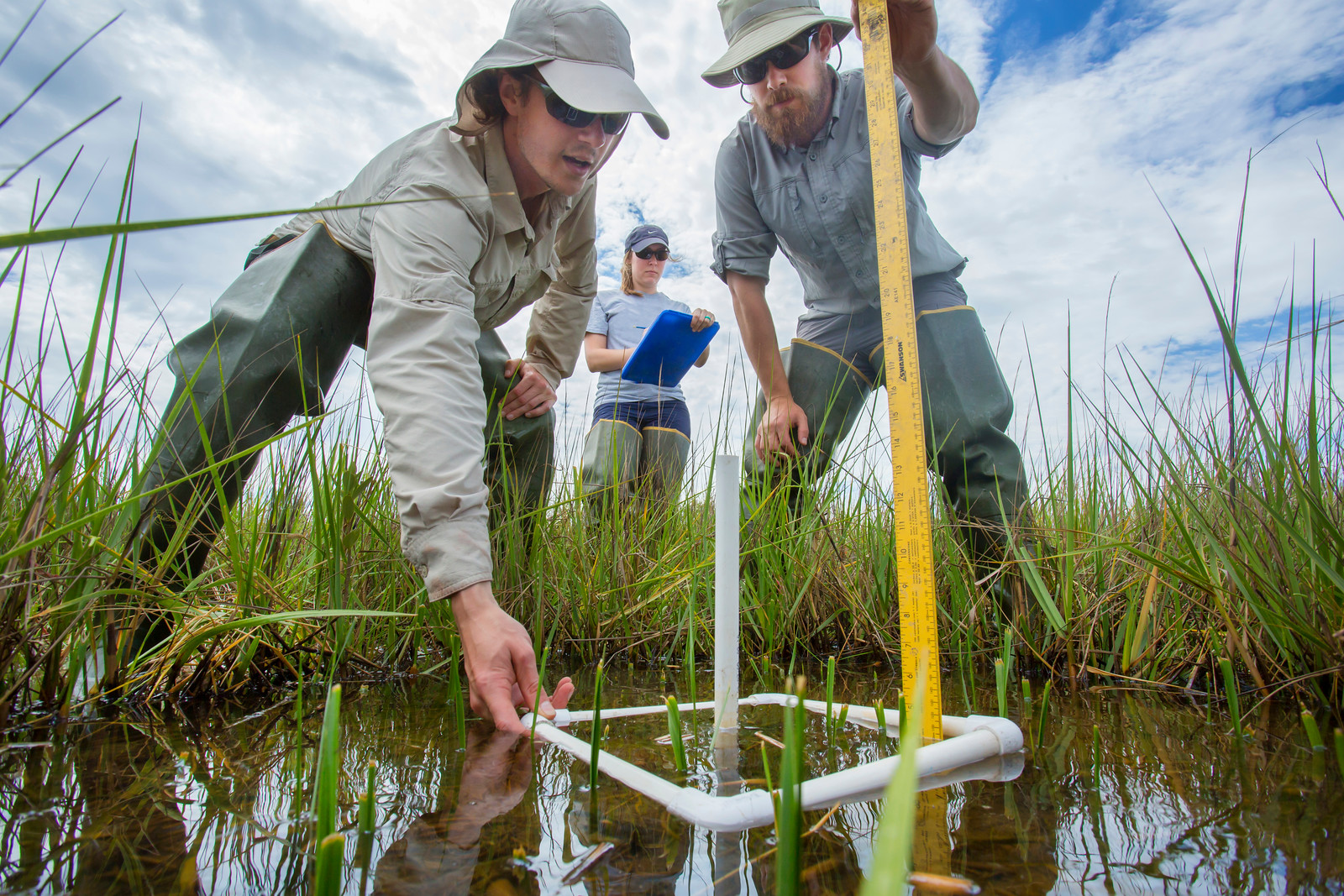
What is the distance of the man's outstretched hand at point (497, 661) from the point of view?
3.97ft

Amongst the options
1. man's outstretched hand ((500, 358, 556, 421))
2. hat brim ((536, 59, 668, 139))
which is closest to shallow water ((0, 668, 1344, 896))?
man's outstretched hand ((500, 358, 556, 421))

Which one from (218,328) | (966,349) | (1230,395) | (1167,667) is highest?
(966,349)

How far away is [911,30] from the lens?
2004 millimetres

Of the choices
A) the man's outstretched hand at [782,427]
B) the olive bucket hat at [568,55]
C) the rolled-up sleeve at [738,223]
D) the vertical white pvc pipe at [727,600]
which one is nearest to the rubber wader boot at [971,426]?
the man's outstretched hand at [782,427]

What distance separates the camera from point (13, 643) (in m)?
1.16

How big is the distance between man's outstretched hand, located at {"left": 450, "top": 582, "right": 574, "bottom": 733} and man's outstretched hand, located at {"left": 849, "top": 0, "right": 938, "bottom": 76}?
1.73 meters

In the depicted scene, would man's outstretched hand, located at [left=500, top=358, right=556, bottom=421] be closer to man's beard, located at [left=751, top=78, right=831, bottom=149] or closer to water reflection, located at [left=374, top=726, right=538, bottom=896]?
man's beard, located at [left=751, top=78, right=831, bottom=149]

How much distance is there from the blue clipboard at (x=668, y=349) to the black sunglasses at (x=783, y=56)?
40.0 inches

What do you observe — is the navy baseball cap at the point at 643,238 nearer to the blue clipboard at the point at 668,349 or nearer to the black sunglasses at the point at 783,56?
the blue clipboard at the point at 668,349

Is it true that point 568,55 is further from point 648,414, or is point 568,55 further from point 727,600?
point 648,414

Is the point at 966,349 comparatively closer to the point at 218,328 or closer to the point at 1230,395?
the point at 1230,395

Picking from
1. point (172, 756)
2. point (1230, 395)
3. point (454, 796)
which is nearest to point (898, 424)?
point (1230, 395)

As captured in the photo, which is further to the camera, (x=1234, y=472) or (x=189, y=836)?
(x=1234, y=472)

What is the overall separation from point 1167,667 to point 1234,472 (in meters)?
0.54
